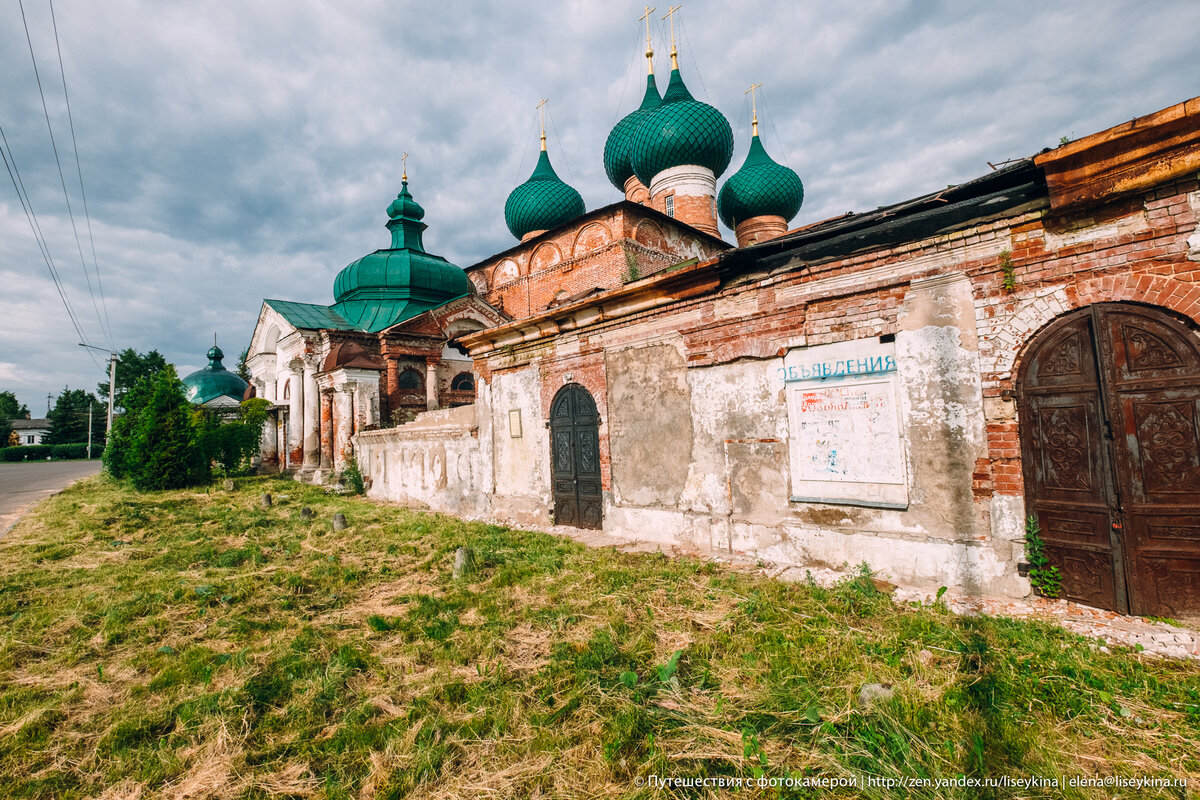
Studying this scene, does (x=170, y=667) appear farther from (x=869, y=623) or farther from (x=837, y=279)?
(x=837, y=279)

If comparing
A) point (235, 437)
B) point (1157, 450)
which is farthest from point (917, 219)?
point (235, 437)

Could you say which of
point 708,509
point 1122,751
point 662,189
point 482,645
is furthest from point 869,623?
point 662,189

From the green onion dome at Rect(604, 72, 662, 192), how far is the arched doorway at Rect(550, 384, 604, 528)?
53.3 ft

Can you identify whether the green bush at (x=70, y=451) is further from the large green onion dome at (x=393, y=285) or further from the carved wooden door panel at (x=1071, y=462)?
the carved wooden door panel at (x=1071, y=462)

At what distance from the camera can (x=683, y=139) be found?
63.0 feet

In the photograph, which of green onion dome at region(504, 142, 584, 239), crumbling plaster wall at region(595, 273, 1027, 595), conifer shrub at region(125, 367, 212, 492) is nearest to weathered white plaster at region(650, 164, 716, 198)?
green onion dome at region(504, 142, 584, 239)

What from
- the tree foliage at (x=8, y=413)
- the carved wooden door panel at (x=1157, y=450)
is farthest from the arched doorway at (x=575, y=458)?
the tree foliage at (x=8, y=413)

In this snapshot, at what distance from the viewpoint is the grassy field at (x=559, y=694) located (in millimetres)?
2455

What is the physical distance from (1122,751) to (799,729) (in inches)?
56.3

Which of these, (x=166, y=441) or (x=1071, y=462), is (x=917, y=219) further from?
(x=166, y=441)

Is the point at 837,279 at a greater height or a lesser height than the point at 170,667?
greater

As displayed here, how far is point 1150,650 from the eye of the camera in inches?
131

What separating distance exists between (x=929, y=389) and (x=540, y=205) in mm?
19216

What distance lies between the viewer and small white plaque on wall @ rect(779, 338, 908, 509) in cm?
492
